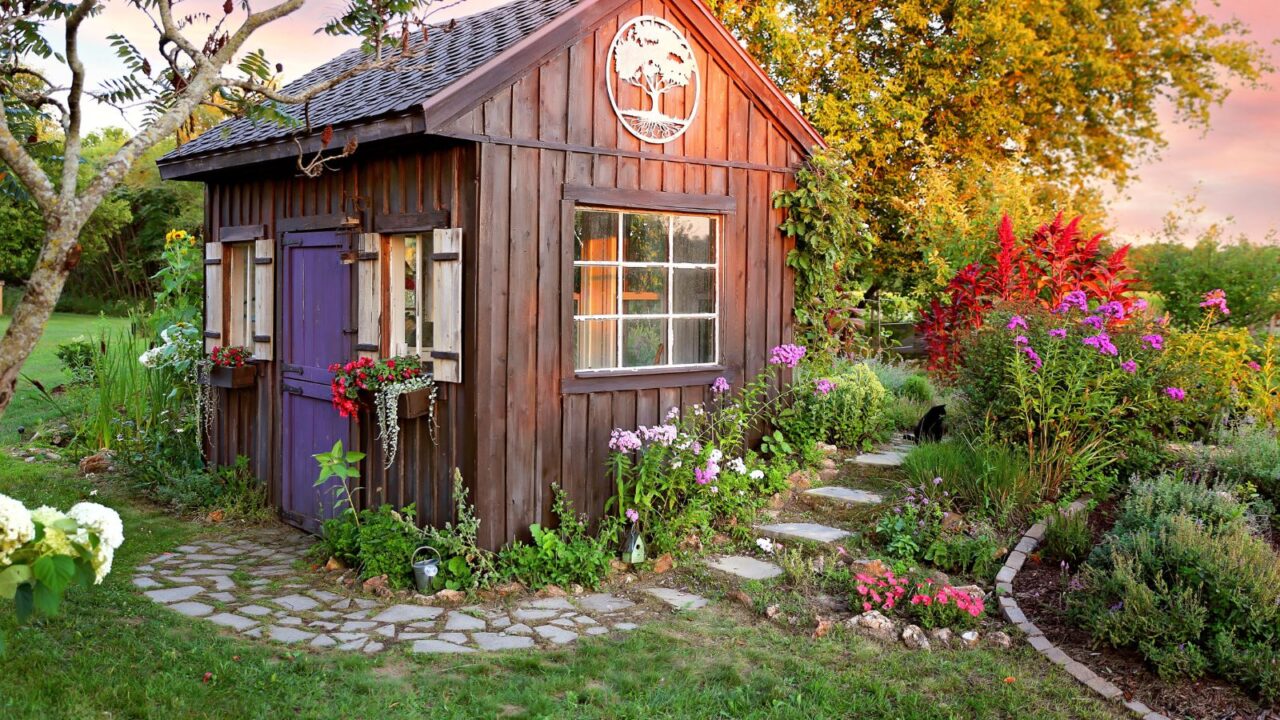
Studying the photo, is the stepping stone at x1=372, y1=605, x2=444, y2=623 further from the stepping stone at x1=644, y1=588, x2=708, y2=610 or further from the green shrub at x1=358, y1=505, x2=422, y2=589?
the stepping stone at x1=644, y1=588, x2=708, y2=610

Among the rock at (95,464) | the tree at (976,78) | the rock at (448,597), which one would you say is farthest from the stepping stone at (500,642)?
the tree at (976,78)

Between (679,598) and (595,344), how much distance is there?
5.87 feet

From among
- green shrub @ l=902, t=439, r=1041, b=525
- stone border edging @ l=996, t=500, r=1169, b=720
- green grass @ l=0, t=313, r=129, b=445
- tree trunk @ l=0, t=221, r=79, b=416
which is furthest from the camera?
green grass @ l=0, t=313, r=129, b=445

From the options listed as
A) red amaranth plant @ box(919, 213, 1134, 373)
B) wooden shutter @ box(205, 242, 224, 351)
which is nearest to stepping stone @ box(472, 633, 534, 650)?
wooden shutter @ box(205, 242, 224, 351)

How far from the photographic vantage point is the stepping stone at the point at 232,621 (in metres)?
5.44

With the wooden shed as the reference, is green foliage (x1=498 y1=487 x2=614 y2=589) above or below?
below

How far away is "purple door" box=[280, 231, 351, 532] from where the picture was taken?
728cm

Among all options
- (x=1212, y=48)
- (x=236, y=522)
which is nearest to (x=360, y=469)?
(x=236, y=522)

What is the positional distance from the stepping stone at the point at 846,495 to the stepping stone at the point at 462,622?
2.97 meters

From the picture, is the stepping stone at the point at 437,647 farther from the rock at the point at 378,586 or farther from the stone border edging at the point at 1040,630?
the stone border edging at the point at 1040,630

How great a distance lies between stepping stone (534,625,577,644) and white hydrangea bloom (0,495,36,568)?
2.85 m

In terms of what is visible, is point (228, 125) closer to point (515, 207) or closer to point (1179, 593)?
point (515, 207)

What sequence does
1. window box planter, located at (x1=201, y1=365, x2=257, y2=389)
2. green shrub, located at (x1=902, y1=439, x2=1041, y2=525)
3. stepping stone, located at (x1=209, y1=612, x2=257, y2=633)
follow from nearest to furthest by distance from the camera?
stepping stone, located at (x1=209, y1=612, x2=257, y2=633) < green shrub, located at (x1=902, y1=439, x2=1041, y2=525) < window box planter, located at (x1=201, y1=365, x2=257, y2=389)

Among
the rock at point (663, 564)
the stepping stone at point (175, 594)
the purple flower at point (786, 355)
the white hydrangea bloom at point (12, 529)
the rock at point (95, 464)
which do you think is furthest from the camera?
the rock at point (95, 464)
